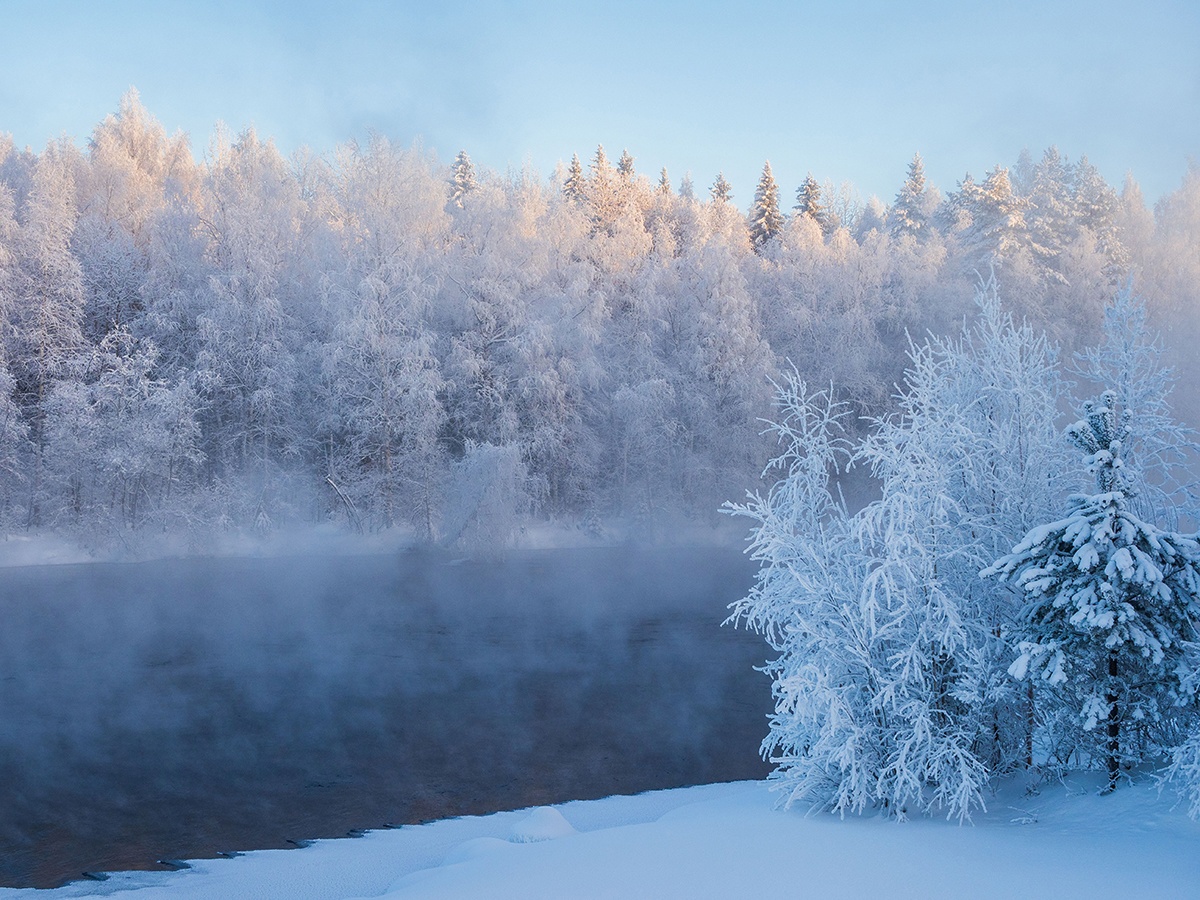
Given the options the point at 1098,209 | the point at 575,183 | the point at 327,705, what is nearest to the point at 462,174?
the point at 575,183

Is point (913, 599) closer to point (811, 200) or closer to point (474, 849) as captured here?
point (474, 849)

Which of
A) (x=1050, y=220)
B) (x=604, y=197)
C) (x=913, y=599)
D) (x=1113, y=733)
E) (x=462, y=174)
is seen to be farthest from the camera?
(x=462, y=174)

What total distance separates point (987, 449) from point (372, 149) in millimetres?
34876

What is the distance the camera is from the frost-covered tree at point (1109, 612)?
23.2ft

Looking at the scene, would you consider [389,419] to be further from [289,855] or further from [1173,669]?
[1173,669]

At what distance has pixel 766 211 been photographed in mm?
54062

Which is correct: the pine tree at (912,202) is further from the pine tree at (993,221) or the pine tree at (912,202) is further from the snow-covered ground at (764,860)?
the snow-covered ground at (764,860)

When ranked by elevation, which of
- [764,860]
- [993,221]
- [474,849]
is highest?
[993,221]

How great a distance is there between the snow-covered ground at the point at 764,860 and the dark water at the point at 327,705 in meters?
1.52

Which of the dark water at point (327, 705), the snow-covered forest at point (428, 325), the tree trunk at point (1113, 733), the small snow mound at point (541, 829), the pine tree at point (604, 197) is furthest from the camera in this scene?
the pine tree at point (604, 197)

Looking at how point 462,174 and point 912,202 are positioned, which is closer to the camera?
point 912,202

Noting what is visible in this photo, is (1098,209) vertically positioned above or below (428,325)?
above

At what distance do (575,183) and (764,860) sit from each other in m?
54.5

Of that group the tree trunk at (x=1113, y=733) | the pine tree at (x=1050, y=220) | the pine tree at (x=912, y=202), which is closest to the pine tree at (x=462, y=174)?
the pine tree at (x=912, y=202)
